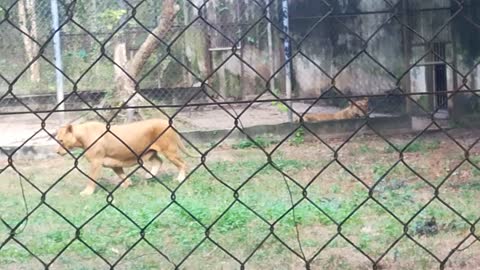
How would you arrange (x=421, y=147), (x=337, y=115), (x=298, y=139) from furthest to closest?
(x=337, y=115), (x=298, y=139), (x=421, y=147)

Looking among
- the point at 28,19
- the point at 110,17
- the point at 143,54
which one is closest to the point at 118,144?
the point at 143,54

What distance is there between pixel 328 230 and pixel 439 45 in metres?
5.47

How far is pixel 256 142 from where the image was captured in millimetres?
3805

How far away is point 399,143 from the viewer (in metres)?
8.95

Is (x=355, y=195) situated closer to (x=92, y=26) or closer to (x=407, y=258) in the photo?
(x=407, y=258)

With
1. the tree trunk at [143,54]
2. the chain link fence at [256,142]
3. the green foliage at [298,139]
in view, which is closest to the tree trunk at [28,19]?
the chain link fence at [256,142]

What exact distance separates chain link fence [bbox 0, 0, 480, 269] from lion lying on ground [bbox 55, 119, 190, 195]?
0.06m

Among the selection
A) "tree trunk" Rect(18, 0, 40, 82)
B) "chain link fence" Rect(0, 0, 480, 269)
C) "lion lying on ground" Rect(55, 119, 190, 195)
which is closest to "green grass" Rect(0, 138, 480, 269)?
"chain link fence" Rect(0, 0, 480, 269)

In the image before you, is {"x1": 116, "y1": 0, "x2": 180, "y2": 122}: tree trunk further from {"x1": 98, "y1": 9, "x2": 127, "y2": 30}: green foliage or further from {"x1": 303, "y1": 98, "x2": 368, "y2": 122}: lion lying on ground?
{"x1": 303, "y1": 98, "x2": 368, "y2": 122}: lion lying on ground

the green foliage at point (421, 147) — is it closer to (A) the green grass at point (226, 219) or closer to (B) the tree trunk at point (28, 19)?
(A) the green grass at point (226, 219)

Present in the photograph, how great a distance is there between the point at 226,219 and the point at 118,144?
233 centimetres

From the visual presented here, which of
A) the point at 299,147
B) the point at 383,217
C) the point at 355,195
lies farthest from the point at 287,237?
the point at 299,147

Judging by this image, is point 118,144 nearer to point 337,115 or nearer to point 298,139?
point 298,139

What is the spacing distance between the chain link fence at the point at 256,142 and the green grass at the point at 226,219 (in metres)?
0.02
